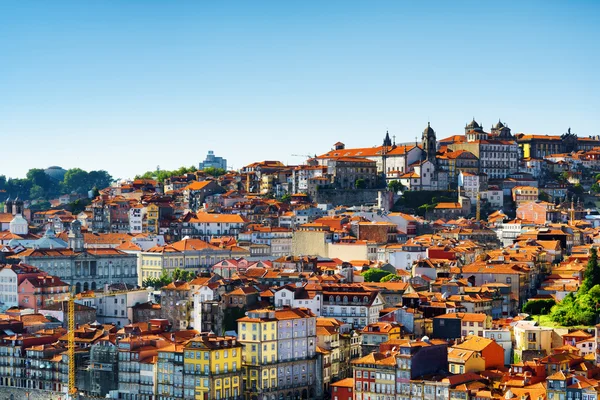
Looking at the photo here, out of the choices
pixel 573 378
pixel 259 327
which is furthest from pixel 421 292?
pixel 573 378

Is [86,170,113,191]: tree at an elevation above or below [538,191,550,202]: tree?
above

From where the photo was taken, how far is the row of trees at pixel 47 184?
6688 inches

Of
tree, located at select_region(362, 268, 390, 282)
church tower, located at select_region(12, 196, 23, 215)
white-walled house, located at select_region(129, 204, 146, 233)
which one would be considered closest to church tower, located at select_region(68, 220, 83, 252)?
white-walled house, located at select_region(129, 204, 146, 233)

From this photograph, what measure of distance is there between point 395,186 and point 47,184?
70.1 meters

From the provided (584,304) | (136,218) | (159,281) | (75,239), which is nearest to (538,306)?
(584,304)

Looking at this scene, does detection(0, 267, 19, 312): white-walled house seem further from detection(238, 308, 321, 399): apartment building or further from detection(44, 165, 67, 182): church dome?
detection(44, 165, 67, 182): church dome

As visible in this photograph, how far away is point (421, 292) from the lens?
76.9 m

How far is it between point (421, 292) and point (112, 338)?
19955 millimetres

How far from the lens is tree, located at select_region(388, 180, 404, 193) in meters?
117

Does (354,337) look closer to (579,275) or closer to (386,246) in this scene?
(579,275)

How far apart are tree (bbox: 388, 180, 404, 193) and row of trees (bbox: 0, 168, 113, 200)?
2503 inches

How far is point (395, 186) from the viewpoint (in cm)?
11694

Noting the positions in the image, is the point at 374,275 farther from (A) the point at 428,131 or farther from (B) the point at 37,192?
(B) the point at 37,192

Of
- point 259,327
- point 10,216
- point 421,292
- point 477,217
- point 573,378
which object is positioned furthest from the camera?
point 10,216
